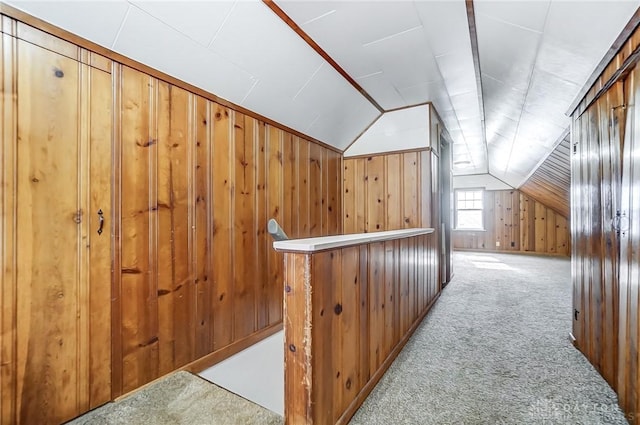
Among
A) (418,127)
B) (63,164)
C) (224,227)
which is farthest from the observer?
(418,127)

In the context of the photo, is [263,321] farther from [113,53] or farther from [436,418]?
[113,53]

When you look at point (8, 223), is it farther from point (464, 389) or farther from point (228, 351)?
point (464, 389)

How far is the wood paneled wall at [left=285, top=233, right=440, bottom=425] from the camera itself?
1.07 meters

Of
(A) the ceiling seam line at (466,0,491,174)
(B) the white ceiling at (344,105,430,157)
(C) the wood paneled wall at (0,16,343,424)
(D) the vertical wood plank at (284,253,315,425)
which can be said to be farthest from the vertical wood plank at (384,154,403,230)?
(D) the vertical wood plank at (284,253,315,425)

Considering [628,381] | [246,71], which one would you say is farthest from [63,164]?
[628,381]

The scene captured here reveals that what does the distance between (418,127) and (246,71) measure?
2023mm

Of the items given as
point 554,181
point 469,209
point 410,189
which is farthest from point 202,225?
point 469,209

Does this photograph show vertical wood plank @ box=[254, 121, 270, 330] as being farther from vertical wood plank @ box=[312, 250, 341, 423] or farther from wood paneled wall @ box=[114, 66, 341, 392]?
vertical wood plank @ box=[312, 250, 341, 423]

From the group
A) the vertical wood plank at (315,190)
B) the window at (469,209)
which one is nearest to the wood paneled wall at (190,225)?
the vertical wood plank at (315,190)

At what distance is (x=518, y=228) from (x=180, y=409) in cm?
780

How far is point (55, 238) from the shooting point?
121 centimetres

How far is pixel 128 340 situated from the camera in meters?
1.44

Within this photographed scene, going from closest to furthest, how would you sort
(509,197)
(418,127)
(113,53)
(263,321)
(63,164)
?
(63,164)
(113,53)
(263,321)
(418,127)
(509,197)

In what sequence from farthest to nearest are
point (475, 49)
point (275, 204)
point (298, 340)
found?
point (275, 204) → point (475, 49) → point (298, 340)
